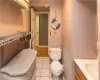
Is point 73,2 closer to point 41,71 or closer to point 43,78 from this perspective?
Answer: point 43,78

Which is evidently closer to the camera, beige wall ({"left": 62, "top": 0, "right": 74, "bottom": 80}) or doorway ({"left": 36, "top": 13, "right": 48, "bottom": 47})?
beige wall ({"left": 62, "top": 0, "right": 74, "bottom": 80})

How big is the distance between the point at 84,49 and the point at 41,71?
2066 mm

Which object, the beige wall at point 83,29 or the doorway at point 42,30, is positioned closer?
the beige wall at point 83,29

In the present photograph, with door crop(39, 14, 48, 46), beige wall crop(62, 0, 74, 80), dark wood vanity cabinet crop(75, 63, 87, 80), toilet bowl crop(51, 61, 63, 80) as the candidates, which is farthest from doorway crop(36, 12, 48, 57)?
dark wood vanity cabinet crop(75, 63, 87, 80)

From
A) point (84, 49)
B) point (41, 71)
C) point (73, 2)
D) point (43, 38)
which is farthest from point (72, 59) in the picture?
Result: point (43, 38)

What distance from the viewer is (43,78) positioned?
341 centimetres

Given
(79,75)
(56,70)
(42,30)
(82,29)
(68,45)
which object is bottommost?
(56,70)

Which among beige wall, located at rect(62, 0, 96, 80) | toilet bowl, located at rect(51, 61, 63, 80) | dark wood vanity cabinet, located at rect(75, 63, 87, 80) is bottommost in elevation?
toilet bowl, located at rect(51, 61, 63, 80)

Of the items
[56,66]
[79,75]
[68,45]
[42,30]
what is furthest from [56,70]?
[42,30]

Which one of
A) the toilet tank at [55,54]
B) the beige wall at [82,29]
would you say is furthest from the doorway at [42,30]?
the beige wall at [82,29]

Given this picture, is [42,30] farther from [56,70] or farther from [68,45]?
[68,45]

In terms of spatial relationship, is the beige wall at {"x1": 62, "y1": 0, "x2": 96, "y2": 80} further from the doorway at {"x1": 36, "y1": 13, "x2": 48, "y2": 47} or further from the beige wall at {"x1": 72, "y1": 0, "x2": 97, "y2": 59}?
the doorway at {"x1": 36, "y1": 13, "x2": 48, "y2": 47}

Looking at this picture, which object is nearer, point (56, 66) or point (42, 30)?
point (56, 66)

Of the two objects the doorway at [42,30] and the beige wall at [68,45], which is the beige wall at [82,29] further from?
the doorway at [42,30]
